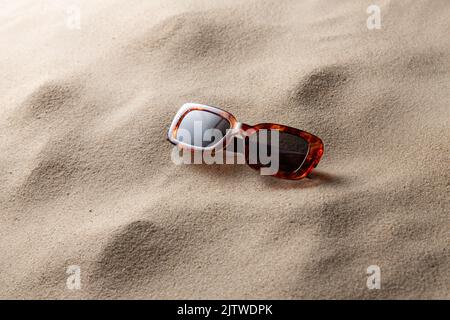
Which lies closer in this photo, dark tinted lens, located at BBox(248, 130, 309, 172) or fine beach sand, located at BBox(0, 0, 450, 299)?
fine beach sand, located at BBox(0, 0, 450, 299)

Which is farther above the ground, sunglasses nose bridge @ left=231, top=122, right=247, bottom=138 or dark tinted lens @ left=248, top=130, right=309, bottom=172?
sunglasses nose bridge @ left=231, top=122, right=247, bottom=138

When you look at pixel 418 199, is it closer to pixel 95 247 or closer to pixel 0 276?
pixel 95 247

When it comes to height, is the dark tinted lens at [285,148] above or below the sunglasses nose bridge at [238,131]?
below

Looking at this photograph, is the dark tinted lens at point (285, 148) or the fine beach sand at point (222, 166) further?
the dark tinted lens at point (285, 148)

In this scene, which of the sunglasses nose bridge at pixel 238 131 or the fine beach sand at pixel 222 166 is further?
the sunglasses nose bridge at pixel 238 131

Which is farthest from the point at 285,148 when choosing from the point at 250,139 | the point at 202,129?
the point at 202,129

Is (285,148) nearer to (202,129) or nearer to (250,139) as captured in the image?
(250,139)
